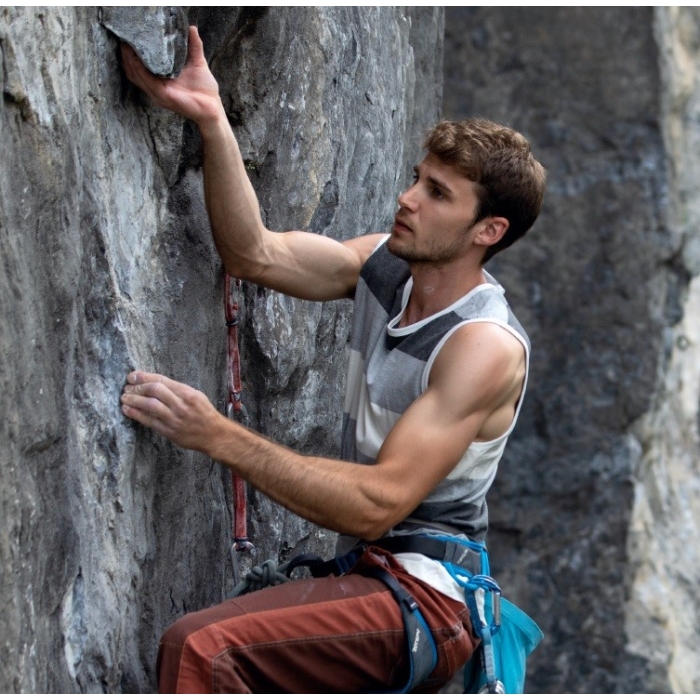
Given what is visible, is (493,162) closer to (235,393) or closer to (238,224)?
(238,224)

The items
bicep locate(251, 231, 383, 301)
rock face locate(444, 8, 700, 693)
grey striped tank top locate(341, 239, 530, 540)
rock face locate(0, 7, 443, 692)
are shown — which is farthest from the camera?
rock face locate(444, 8, 700, 693)

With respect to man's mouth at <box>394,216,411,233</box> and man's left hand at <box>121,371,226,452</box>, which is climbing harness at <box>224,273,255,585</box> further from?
man's left hand at <box>121,371,226,452</box>

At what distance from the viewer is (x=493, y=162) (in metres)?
2.97

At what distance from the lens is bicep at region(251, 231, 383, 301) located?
3.16 m

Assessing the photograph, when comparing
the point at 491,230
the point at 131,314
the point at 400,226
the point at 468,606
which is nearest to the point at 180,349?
the point at 131,314

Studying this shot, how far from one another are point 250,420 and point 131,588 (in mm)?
878

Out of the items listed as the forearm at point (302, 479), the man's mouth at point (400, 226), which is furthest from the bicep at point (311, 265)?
the forearm at point (302, 479)

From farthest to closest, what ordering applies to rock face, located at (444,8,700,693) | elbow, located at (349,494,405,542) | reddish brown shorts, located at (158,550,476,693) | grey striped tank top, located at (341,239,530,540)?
rock face, located at (444,8,700,693) → grey striped tank top, located at (341,239,530,540) → elbow, located at (349,494,405,542) → reddish brown shorts, located at (158,550,476,693)

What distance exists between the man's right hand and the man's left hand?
64cm

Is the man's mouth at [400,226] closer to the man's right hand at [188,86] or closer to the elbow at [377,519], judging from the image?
the man's right hand at [188,86]

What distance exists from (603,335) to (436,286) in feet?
16.8

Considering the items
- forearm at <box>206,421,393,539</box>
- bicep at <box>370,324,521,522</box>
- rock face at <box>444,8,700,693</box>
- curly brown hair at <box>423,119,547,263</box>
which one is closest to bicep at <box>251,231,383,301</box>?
curly brown hair at <box>423,119,547,263</box>

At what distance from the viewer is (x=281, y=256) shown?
317 cm

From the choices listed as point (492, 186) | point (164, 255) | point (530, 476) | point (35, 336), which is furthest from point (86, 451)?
point (530, 476)
